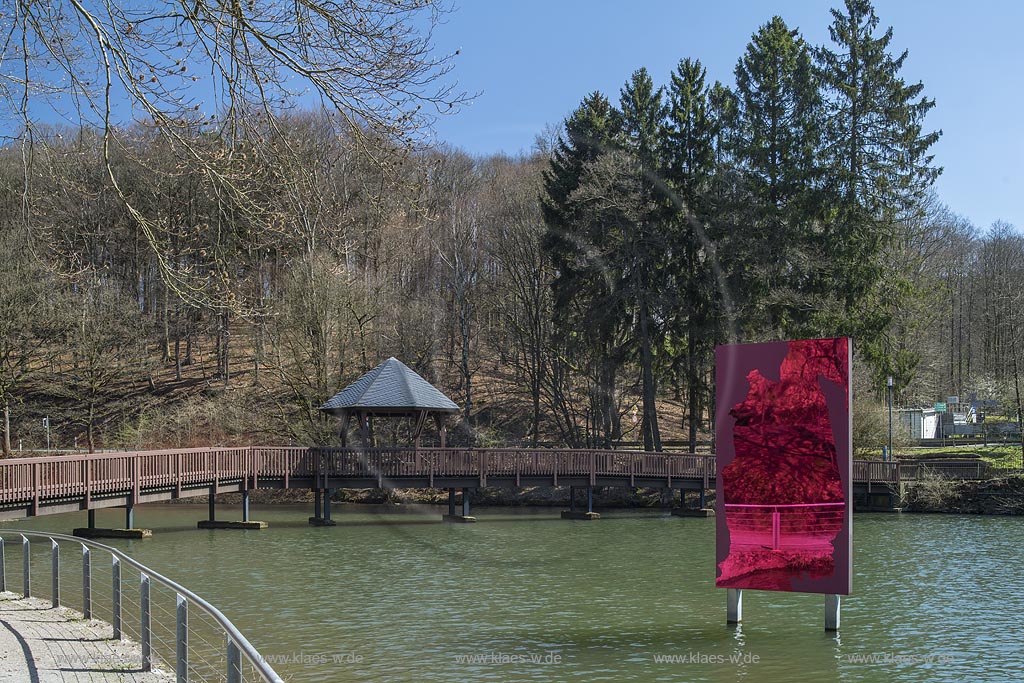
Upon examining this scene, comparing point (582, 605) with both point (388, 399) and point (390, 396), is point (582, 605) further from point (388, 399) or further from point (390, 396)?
point (390, 396)

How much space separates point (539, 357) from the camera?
4522cm

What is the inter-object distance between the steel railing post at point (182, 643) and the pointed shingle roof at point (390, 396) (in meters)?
24.2

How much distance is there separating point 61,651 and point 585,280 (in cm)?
3192

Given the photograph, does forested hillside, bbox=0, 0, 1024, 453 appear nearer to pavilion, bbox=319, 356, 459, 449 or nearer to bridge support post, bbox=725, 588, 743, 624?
pavilion, bbox=319, 356, 459, 449

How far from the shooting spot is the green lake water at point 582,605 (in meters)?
12.4

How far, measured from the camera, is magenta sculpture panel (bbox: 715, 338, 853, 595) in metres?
13.0

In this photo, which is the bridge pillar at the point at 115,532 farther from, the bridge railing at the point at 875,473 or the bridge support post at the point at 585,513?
the bridge railing at the point at 875,473

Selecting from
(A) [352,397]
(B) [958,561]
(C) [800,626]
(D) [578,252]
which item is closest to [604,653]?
(C) [800,626]

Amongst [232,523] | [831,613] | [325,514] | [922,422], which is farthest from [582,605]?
[922,422]

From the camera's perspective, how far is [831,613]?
46.5ft

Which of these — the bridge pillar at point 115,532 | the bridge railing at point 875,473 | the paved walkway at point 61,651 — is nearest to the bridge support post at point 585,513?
the bridge railing at point 875,473

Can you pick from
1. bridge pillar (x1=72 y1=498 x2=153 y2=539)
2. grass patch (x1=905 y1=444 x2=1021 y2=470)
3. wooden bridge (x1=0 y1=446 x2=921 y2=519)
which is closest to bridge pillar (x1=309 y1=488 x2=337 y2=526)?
wooden bridge (x1=0 y1=446 x2=921 y2=519)

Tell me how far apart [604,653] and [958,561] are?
1188 centimetres

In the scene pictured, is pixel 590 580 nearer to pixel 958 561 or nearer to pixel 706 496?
pixel 958 561
